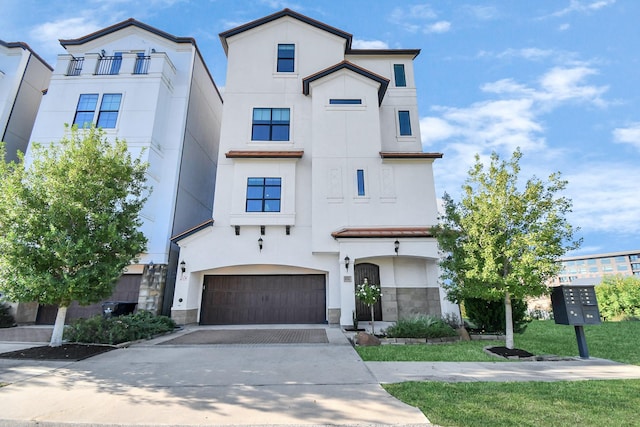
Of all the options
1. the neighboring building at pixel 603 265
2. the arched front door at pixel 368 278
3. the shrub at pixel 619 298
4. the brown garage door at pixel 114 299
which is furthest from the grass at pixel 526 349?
the neighboring building at pixel 603 265

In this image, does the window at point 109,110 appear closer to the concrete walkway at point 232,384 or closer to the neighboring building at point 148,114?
the neighboring building at point 148,114

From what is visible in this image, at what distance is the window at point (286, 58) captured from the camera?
56.6 ft

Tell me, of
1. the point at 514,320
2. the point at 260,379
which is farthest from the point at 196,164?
the point at 514,320

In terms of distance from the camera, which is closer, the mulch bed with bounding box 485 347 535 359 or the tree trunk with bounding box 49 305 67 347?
the mulch bed with bounding box 485 347 535 359

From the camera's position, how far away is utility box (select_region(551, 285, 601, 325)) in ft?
25.6

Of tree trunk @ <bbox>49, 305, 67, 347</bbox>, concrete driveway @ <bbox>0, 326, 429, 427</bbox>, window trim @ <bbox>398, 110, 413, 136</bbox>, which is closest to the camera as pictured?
concrete driveway @ <bbox>0, 326, 429, 427</bbox>

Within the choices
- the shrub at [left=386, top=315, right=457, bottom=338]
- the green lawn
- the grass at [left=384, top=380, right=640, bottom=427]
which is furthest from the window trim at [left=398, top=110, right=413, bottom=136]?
the grass at [left=384, top=380, right=640, bottom=427]

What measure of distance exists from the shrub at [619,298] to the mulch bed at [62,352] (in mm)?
25514

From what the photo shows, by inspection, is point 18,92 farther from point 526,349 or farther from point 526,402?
point 526,349

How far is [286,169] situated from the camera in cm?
1518

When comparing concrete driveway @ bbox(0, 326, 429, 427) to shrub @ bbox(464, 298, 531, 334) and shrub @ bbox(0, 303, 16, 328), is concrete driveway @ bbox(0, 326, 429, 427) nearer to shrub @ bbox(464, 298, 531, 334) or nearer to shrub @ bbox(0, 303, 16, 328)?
shrub @ bbox(464, 298, 531, 334)

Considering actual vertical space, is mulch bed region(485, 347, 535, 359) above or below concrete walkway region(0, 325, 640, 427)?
above

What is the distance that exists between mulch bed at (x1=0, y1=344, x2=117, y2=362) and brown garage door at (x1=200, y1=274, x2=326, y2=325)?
20.9ft

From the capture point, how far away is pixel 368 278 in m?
14.3
